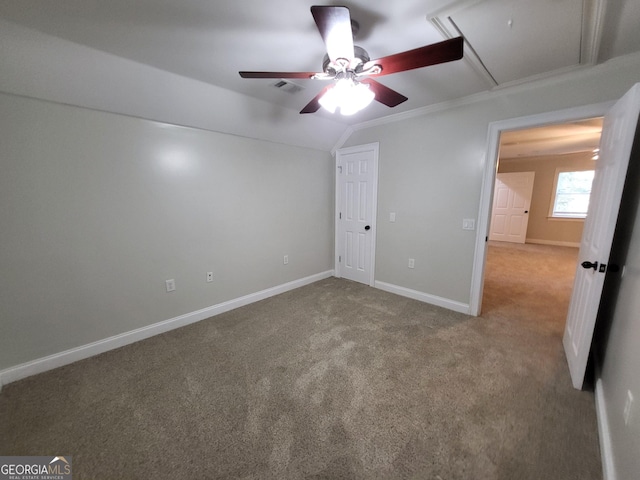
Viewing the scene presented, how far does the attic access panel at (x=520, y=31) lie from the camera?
1.26 meters

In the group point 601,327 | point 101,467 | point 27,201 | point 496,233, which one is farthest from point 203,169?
point 496,233

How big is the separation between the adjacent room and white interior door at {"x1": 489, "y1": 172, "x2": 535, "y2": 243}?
13.8 feet

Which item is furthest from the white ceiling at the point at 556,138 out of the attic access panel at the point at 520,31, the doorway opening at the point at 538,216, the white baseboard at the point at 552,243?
the white baseboard at the point at 552,243

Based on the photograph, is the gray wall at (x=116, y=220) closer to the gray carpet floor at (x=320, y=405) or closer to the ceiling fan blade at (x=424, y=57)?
the gray carpet floor at (x=320, y=405)

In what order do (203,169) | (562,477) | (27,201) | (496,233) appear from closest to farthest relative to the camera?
(562,477), (27,201), (203,169), (496,233)

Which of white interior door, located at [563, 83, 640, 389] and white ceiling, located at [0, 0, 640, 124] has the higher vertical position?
white ceiling, located at [0, 0, 640, 124]

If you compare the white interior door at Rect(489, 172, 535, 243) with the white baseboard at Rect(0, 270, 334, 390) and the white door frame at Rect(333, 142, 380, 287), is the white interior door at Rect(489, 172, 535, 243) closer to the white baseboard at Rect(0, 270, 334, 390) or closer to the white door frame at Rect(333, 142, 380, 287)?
the white door frame at Rect(333, 142, 380, 287)

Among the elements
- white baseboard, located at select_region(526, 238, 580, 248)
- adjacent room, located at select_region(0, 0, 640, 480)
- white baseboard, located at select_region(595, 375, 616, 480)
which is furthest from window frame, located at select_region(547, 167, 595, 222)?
white baseboard, located at select_region(595, 375, 616, 480)

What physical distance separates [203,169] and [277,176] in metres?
0.92

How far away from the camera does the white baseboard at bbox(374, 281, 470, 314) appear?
9.16 ft

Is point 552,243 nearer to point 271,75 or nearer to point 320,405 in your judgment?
point 320,405

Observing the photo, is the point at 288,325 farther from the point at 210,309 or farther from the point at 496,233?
the point at 496,233

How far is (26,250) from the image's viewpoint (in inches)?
70.1

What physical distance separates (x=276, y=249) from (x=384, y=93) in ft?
7.42
